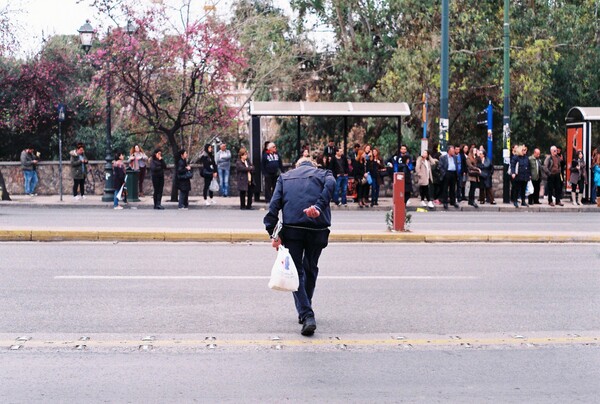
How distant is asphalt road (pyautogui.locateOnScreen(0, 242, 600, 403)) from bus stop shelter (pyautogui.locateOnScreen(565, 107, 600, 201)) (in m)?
14.6

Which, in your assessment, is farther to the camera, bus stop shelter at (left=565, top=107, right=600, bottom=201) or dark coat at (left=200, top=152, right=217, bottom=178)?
dark coat at (left=200, top=152, right=217, bottom=178)

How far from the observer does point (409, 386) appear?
21.8 feet

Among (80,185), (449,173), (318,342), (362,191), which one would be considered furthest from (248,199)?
(318,342)

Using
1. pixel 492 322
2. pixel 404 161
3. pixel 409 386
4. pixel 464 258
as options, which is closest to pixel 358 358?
pixel 409 386

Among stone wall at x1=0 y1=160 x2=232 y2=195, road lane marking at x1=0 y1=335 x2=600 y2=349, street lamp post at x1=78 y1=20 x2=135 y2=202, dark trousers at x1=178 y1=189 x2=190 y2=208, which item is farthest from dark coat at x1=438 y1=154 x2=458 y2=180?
road lane marking at x1=0 y1=335 x2=600 y2=349

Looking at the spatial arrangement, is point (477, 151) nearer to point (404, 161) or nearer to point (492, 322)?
point (404, 161)

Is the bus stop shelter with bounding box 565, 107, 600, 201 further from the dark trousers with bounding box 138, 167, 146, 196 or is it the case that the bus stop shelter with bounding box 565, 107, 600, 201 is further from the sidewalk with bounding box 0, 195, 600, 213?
the dark trousers with bounding box 138, 167, 146, 196

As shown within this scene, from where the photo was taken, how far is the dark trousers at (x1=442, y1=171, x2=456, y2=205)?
87.5ft

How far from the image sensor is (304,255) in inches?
348

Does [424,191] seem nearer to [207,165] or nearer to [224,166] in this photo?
[207,165]

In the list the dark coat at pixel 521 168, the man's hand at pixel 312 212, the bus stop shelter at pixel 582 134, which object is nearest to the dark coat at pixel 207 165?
the dark coat at pixel 521 168

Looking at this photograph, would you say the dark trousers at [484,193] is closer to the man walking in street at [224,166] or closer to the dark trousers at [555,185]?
the dark trousers at [555,185]

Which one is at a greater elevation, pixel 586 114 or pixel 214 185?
pixel 586 114

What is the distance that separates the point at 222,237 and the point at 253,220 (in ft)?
17.9
